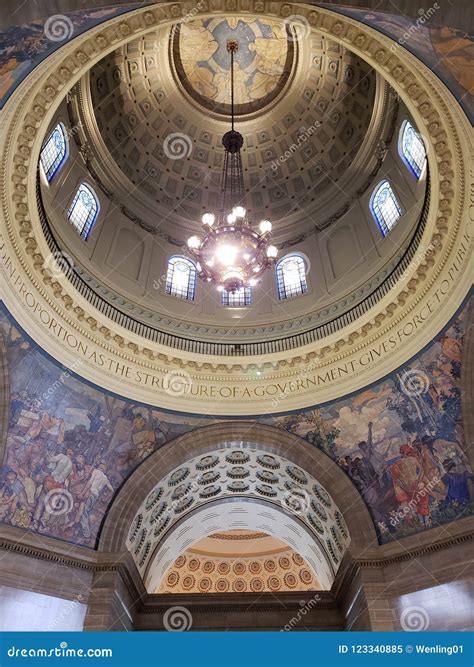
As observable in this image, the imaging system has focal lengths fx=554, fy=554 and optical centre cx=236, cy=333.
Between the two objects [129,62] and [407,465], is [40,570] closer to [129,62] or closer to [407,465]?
[407,465]

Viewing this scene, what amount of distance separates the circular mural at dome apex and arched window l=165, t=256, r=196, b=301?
6.08 meters

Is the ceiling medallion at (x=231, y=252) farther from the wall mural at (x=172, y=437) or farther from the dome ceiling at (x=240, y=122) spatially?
the dome ceiling at (x=240, y=122)

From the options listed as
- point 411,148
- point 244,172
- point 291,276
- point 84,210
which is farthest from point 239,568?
point 411,148

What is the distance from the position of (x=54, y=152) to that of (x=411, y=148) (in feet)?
32.4

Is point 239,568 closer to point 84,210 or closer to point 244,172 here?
point 244,172

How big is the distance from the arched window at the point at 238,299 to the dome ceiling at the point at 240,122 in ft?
8.75

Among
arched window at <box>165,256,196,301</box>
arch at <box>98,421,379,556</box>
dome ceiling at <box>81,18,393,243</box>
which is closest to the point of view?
arch at <box>98,421,379,556</box>

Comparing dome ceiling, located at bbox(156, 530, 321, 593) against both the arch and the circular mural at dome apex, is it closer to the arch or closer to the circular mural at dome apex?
the arch

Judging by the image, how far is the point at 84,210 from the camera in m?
17.1

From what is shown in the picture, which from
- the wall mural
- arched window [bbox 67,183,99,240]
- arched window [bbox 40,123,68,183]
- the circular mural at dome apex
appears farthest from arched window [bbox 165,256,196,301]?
the circular mural at dome apex

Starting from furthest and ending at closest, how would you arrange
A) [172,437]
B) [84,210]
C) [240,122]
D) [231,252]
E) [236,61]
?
[240,122], [236,61], [84,210], [172,437], [231,252]

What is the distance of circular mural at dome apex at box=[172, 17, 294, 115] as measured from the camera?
712 inches

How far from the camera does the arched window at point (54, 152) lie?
48.1ft

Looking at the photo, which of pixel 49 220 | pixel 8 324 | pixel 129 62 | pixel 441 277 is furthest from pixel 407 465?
pixel 129 62
